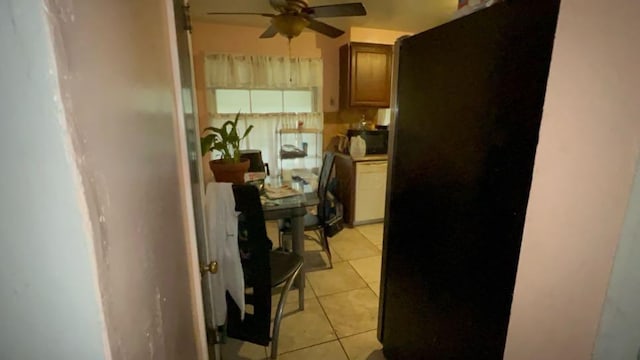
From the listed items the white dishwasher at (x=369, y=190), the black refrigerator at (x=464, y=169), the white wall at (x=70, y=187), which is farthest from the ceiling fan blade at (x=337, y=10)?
the white wall at (x=70, y=187)

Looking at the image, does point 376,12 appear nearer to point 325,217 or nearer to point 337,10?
point 337,10

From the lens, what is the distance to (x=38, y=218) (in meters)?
0.30

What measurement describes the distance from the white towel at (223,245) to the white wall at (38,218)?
1.09m

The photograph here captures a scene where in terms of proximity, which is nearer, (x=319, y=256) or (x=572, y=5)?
(x=572, y=5)

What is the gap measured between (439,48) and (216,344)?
5.33 ft

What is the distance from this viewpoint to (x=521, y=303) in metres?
0.77

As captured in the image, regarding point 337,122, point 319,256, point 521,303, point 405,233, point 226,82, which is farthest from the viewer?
point 337,122

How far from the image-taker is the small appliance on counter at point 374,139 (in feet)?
11.9

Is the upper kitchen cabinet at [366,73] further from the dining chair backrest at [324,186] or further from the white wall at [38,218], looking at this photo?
the white wall at [38,218]

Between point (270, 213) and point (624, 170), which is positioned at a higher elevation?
point (624, 170)

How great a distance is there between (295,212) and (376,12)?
245 cm

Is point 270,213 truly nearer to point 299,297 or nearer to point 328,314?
point 299,297

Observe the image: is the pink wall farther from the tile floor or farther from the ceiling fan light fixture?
the ceiling fan light fixture

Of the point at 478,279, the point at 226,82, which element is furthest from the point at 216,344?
the point at 226,82
